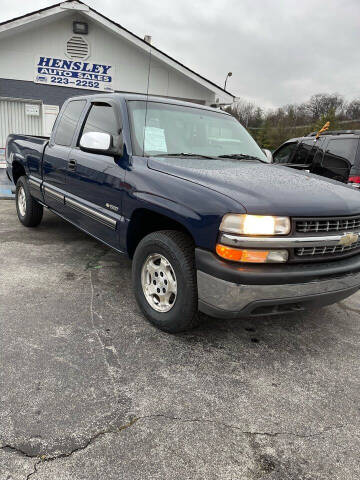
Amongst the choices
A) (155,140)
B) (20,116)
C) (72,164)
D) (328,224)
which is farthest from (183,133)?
(20,116)

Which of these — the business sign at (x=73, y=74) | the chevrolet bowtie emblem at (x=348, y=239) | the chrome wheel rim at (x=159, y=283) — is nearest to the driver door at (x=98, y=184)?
the chrome wheel rim at (x=159, y=283)

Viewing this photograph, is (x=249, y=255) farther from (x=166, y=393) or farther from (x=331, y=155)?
(x=331, y=155)

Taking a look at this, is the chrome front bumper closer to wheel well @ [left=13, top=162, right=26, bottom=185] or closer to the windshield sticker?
the windshield sticker

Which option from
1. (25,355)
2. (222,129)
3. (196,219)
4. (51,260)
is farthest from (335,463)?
(51,260)

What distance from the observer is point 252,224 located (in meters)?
2.26

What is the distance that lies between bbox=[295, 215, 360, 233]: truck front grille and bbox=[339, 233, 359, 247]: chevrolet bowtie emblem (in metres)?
0.04

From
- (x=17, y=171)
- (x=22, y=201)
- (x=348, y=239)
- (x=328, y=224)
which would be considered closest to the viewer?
(x=328, y=224)

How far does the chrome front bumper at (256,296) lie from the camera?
7.58 ft

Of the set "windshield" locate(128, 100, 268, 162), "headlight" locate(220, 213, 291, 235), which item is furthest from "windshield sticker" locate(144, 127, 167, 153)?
"headlight" locate(220, 213, 291, 235)

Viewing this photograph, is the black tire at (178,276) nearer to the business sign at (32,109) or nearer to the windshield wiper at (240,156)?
the windshield wiper at (240,156)

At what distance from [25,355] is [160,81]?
33.9ft

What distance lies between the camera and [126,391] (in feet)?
7.30

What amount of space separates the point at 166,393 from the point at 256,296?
2.71 feet

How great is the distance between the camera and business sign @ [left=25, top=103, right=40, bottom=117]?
10.7 m
